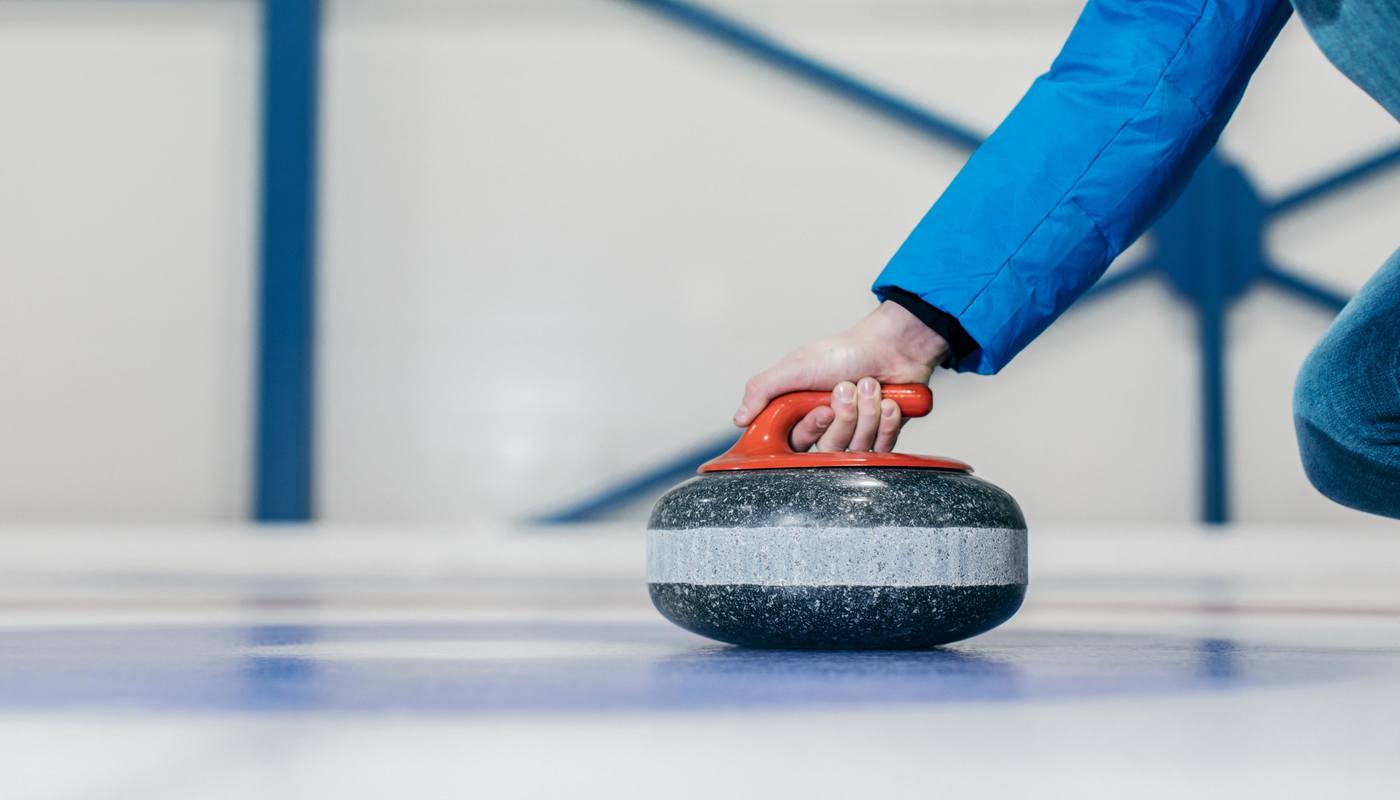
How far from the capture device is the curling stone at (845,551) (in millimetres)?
1062

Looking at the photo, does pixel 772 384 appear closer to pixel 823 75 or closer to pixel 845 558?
pixel 845 558

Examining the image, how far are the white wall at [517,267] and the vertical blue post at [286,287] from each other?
9 centimetres

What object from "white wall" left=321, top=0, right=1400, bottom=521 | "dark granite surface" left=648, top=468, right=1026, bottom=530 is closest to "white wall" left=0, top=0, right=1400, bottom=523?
"white wall" left=321, top=0, right=1400, bottom=521

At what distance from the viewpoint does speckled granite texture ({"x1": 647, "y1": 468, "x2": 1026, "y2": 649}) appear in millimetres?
1061

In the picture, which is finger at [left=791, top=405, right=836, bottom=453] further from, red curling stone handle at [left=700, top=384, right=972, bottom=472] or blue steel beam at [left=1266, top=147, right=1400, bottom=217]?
blue steel beam at [left=1266, top=147, right=1400, bottom=217]

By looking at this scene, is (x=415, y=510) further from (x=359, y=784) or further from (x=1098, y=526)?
(x=359, y=784)

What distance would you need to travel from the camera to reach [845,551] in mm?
1058

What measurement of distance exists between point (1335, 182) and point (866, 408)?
587 cm

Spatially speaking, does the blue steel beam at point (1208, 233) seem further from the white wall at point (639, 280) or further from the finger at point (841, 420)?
the finger at point (841, 420)

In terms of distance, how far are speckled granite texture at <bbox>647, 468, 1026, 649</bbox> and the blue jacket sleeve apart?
6.3 inches

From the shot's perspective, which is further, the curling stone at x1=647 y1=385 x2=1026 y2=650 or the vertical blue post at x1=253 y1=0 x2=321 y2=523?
the vertical blue post at x1=253 y1=0 x2=321 y2=523

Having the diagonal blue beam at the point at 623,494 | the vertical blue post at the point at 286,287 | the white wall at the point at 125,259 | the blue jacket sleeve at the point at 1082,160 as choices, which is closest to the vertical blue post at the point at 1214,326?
the diagonal blue beam at the point at 623,494

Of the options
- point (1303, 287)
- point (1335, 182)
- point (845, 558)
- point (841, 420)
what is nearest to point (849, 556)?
point (845, 558)

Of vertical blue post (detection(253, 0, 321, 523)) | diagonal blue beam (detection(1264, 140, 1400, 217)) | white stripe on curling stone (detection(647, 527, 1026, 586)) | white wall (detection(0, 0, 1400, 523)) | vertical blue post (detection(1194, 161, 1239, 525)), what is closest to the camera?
white stripe on curling stone (detection(647, 527, 1026, 586))
